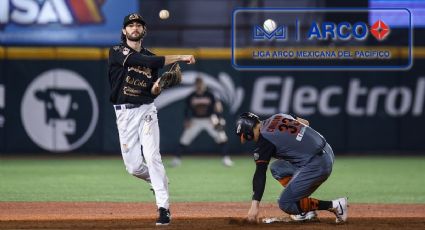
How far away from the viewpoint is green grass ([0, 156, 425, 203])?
1196cm

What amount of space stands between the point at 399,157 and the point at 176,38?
5.82 m

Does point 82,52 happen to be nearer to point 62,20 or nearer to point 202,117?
point 62,20

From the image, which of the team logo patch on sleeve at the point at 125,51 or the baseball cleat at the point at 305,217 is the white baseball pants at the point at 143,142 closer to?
the team logo patch on sleeve at the point at 125,51

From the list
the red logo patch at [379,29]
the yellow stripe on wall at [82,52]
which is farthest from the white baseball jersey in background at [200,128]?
the red logo patch at [379,29]

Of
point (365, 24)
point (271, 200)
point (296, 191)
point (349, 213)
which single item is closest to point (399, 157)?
point (365, 24)

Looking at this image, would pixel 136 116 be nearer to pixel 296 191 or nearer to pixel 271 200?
pixel 296 191

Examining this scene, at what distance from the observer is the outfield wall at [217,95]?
750 inches

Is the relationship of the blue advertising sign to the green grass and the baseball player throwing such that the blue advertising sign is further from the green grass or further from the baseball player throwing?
the baseball player throwing

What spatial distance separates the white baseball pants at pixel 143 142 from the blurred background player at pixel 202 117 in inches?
331

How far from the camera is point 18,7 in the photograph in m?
19.0

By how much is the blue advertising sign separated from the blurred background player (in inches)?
109
